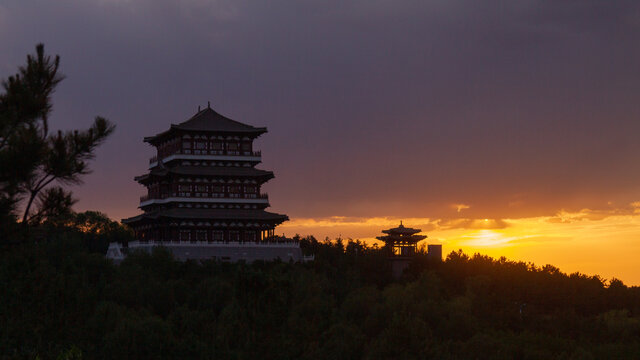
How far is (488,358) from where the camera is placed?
205ft

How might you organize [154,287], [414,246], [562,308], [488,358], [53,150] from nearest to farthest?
[53,150] < [488,358] < [154,287] < [562,308] < [414,246]

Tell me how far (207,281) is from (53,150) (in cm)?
4239

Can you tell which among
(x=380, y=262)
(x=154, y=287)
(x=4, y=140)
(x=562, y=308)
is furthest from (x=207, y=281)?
(x=4, y=140)

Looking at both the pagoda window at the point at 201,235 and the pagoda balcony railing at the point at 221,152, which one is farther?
the pagoda balcony railing at the point at 221,152

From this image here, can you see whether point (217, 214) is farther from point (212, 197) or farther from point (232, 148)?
point (232, 148)

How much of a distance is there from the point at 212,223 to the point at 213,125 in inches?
380

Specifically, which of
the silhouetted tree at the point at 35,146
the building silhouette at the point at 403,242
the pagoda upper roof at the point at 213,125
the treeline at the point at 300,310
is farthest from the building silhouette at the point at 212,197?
the silhouetted tree at the point at 35,146

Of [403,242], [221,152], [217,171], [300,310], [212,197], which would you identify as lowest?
[300,310]

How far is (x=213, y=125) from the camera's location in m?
82.0

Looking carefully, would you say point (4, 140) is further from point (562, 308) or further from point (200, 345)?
point (562, 308)

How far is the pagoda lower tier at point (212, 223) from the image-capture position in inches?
3083

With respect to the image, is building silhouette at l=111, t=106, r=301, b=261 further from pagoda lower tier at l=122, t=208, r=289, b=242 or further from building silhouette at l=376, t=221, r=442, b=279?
building silhouette at l=376, t=221, r=442, b=279

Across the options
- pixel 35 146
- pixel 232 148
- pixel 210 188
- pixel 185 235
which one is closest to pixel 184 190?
pixel 210 188

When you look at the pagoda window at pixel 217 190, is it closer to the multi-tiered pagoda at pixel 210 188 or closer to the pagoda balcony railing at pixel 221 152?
the multi-tiered pagoda at pixel 210 188
